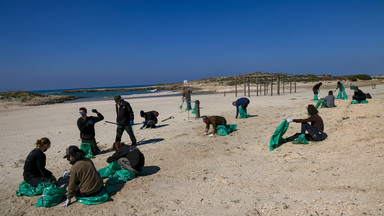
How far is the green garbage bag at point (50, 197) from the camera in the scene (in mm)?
4750

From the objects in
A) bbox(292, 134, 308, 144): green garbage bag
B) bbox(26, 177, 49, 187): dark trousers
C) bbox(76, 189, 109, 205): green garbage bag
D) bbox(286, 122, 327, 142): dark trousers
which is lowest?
bbox(76, 189, 109, 205): green garbage bag

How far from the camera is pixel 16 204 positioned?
4.98 m

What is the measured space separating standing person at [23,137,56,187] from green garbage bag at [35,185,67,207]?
0.43 meters

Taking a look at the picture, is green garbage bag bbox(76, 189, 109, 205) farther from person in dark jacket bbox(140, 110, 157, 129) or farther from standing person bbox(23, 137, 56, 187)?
person in dark jacket bbox(140, 110, 157, 129)

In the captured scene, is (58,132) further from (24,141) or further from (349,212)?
(349,212)

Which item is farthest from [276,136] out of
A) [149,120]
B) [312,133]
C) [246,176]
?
[149,120]

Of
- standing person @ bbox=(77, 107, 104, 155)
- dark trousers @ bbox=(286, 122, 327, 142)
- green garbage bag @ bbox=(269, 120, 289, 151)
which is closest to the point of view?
dark trousers @ bbox=(286, 122, 327, 142)

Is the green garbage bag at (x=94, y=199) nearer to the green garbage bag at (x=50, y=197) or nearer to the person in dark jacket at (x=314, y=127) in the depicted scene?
the green garbage bag at (x=50, y=197)

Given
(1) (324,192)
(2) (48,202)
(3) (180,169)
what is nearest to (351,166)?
(1) (324,192)

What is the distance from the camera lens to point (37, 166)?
523 cm

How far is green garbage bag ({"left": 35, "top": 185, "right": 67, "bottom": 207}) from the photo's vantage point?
4750 millimetres

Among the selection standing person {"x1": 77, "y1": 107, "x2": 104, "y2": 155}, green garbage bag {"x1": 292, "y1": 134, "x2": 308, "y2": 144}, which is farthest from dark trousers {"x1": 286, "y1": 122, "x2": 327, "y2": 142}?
standing person {"x1": 77, "y1": 107, "x2": 104, "y2": 155}

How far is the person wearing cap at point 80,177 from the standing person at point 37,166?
83 centimetres

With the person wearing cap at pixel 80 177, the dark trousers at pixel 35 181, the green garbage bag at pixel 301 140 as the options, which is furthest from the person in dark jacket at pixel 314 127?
the dark trousers at pixel 35 181
